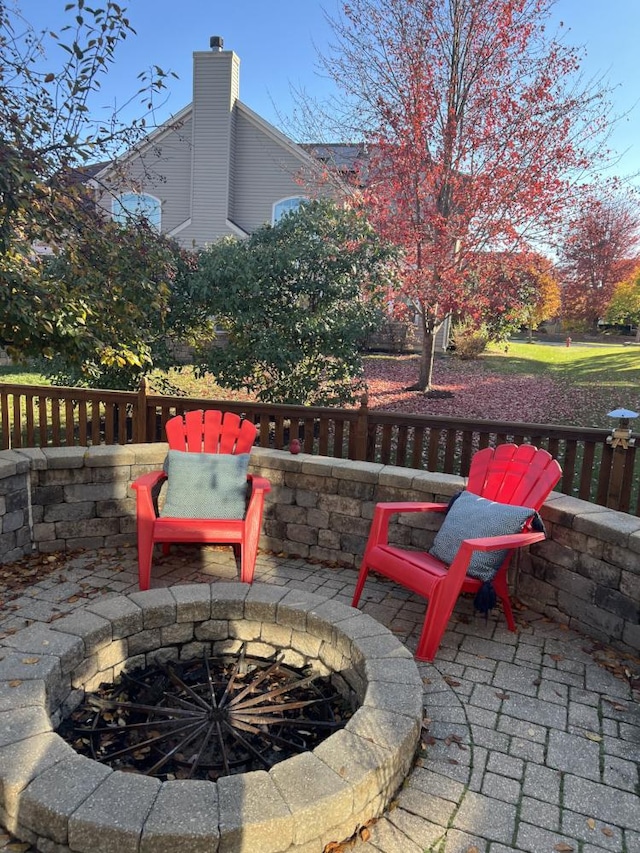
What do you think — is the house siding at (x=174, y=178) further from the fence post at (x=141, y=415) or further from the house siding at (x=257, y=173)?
the fence post at (x=141, y=415)

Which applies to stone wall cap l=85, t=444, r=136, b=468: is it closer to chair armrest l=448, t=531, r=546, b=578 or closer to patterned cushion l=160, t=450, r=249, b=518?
patterned cushion l=160, t=450, r=249, b=518

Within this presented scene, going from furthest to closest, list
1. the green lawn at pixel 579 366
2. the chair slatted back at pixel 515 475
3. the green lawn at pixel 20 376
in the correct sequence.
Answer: the green lawn at pixel 579 366 < the green lawn at pixel 20 376 < the chair slatted back at pixel 515 475

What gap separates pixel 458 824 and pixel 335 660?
0.86 metres

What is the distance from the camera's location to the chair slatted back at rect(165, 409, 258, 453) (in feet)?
13.4

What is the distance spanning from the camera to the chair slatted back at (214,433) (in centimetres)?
408

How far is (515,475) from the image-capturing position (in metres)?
3.41

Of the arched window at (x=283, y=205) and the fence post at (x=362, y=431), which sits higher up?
the arched window at (x=283, y=205)

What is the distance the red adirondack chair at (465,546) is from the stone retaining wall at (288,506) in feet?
0.70

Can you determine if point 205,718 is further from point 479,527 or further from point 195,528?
point 479,527

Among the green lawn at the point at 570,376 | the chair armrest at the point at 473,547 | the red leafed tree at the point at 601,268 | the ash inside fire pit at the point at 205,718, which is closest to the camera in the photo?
the ash inside fire pit at the point at 205,718

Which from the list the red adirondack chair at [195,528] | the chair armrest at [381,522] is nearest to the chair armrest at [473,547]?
the chair armrest at [381,522]

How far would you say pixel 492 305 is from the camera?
10141 mm

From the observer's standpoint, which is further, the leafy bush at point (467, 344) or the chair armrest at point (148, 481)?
the leafy bush at point (467, 344)

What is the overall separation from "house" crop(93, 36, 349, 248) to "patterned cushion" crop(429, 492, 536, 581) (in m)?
11.8
